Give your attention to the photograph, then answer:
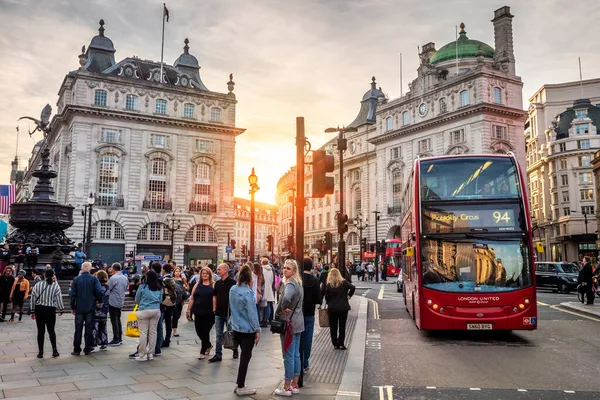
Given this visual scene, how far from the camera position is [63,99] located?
2330 inches

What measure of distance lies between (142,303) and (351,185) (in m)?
66.4

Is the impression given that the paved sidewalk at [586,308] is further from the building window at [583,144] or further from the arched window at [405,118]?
the building window at [583,144]

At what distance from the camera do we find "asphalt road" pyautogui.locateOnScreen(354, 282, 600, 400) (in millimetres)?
7191

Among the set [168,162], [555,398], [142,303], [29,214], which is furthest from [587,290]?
[168,162]

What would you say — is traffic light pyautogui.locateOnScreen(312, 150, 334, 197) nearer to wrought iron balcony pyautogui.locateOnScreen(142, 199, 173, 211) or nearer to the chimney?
wrought iron balcony pyautogui.locateOnScreen(142, 199, 173, 211)

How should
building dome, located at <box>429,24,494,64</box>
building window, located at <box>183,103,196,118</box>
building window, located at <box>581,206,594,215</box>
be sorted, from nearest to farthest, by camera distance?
building window, located at <box>183,103,196,118</box>
building dome, located at <box>429,24,494,64</box>
building window, located at <box>581,206,594,215</box>

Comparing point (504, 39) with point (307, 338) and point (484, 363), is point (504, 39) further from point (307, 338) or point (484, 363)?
point (307, 338)

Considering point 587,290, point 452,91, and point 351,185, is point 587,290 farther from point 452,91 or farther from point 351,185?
point 351,185

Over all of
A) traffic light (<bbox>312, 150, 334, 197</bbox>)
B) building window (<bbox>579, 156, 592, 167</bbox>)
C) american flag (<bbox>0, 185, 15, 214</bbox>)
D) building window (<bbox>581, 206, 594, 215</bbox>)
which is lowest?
traffic light (<bbox>312, 150, 334, 197</bbox>)

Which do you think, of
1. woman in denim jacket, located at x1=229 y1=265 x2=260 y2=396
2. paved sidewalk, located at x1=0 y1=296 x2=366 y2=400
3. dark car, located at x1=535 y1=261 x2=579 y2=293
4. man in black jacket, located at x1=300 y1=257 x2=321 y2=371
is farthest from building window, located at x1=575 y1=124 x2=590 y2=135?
woman in denim jacket, located at x1=229 y1=265 x2=260 y2=396

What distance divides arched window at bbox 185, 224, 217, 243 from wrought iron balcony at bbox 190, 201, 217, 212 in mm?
1815

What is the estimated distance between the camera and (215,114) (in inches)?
2270

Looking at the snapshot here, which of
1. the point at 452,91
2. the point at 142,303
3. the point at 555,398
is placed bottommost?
the point at 555,398

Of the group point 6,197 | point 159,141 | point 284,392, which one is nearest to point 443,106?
point 159,141
